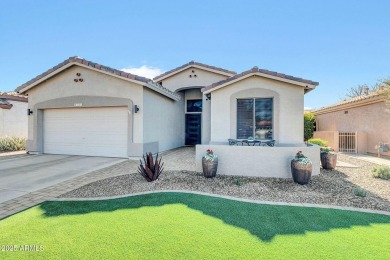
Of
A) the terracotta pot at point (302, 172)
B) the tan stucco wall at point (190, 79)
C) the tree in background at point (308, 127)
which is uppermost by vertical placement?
the tan stucco wall at point (190, 79)

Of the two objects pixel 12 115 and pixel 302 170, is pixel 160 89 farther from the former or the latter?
pixel 12 115

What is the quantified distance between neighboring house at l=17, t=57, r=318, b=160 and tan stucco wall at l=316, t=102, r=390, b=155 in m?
8.85

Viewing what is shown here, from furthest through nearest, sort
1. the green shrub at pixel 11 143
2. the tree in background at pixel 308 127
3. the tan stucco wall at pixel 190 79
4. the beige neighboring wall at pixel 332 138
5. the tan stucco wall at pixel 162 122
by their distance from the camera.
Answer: the tree in background at pixel 308 127 < the tan stucco wall at pixel 190 79 < the beige neighboring wall at pixel 332 138 < the green shrub at pixel 11 143 < the tan stucco wall at pixel 162 122

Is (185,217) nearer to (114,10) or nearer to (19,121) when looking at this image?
(114,10)

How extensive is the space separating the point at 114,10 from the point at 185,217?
12.9m

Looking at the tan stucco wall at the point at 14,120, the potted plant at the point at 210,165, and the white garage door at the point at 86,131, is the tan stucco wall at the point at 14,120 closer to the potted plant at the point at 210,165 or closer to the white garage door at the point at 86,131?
the white garage door at the point at 86,131

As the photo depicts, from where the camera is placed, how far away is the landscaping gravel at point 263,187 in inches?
237

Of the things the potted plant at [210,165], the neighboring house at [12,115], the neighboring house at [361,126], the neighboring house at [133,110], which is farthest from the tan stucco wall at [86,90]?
the neighboring house at [361,126]

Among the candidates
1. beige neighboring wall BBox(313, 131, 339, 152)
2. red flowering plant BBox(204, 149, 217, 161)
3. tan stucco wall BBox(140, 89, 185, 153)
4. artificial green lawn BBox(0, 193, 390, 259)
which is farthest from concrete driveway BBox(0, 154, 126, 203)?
beige neighboring wall BBox(313, 131, 339, 152)

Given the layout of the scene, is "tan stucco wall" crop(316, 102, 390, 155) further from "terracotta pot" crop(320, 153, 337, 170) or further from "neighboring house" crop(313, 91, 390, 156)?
"terracotta pot" crop(320, 153, 337, 170)

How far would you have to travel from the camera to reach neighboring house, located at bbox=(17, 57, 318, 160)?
32.7 feet

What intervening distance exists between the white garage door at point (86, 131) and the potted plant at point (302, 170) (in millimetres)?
9337

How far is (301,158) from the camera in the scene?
7.53m

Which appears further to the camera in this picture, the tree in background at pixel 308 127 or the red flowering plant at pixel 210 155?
the tree in background at pixel 308 127
